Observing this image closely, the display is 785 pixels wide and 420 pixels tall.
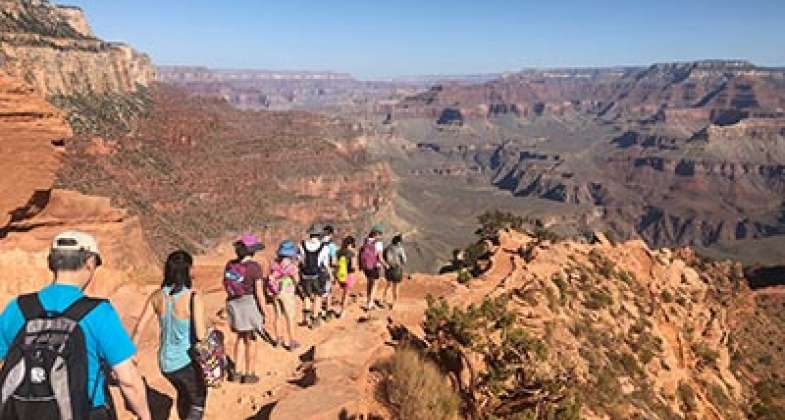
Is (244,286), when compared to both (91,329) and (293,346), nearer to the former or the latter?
(293,346)

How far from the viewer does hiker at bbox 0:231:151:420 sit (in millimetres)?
4652

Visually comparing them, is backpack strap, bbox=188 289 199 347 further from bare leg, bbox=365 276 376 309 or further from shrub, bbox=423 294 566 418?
bare leg, bbox=365 276 376 309

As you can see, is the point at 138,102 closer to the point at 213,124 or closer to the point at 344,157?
the point at 213,124

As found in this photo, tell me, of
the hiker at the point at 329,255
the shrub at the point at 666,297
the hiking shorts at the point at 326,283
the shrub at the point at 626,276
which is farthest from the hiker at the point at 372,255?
the shrub at the point at 666,297

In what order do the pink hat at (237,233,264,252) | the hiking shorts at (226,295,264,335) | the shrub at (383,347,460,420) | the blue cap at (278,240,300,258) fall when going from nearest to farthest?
the shrub at (383,347,460,420) < the pink hat at (237,233,264,252) < the hiking shorts at (226,295,264,335) < the blue cap at (278,240,300,258)

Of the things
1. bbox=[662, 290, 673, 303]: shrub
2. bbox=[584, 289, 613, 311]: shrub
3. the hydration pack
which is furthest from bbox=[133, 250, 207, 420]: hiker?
bbox=[662, 290, 673, 303]: shrub

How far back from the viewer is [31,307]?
4805 millimetres

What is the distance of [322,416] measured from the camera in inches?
316

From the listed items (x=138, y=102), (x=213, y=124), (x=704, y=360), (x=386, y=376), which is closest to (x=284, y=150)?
(x=213, y=124)

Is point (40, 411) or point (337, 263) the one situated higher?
point (40, 411)

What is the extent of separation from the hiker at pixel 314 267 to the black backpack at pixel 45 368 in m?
9.65

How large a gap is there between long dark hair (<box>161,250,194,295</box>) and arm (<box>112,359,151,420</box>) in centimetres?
280

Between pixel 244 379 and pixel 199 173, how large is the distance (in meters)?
105

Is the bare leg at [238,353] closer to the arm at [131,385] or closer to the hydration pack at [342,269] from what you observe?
the hydration pack at [342,269]
